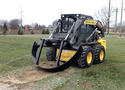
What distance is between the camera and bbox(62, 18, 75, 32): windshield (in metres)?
7.73

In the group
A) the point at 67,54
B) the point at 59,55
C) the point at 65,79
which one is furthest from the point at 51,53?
the point at 65,79

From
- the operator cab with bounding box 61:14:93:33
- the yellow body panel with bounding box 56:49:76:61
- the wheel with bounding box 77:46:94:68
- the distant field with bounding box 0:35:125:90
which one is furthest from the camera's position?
the operator cab with bounding box 61:14:93:33

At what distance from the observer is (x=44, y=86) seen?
196 inches

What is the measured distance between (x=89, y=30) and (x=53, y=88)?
4.03 meters

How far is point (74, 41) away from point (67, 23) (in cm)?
111

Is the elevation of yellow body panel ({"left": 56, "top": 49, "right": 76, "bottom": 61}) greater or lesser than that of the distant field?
greater

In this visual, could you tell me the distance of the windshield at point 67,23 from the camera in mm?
7734

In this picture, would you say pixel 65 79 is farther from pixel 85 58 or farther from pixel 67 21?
pixel 67 21

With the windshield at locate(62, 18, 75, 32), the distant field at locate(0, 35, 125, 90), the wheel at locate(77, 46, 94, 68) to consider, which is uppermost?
the windshield at locate(62, 18, 75, 32)

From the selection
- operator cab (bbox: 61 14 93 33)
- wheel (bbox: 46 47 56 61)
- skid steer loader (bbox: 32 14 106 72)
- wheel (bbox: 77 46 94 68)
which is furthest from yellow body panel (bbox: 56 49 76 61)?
operator cab (bbox: 61 14 93 33)

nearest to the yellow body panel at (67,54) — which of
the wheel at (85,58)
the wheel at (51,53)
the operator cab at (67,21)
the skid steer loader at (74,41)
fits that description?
the skid steer loader at (74,41)

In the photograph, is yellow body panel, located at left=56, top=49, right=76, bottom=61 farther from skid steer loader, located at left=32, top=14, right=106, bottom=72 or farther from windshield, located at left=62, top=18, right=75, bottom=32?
windshield, located at left=62, top=18, right=75, bottom=32

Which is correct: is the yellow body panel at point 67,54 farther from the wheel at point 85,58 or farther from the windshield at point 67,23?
the windshield at point 67,23

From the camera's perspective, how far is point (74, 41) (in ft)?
23.4
